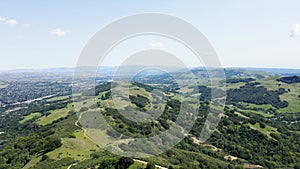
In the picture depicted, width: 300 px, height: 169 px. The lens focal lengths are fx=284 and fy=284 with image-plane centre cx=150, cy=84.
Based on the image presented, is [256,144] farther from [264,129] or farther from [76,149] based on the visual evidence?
[76,149]

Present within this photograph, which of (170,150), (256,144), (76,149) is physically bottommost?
(256,144)

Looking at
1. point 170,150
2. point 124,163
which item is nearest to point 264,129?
point 170,150

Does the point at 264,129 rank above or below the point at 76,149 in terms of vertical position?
below

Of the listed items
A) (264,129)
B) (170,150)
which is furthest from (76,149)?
(264,129)

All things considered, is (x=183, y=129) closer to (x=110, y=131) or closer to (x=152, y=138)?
(x=152, y=138)

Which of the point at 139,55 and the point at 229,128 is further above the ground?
the point at 139,55

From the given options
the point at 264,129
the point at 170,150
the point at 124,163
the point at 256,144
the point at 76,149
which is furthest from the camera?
the point at 264,129

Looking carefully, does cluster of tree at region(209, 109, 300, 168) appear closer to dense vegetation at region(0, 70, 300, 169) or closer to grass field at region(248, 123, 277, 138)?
dense vegetation at region(0, 70, 300, 169)

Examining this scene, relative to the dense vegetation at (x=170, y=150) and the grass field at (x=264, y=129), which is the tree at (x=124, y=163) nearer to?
the dense vegetation at (x=170, y=150)

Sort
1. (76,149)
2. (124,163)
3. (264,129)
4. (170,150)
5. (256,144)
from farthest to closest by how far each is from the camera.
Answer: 1. (264,129)
2. (256,144)
3. (170,150)
4. (76,149)
5. (124,163)

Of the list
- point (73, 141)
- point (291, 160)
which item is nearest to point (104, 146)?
point (73, 141)

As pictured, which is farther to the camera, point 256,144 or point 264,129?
point 264,129
